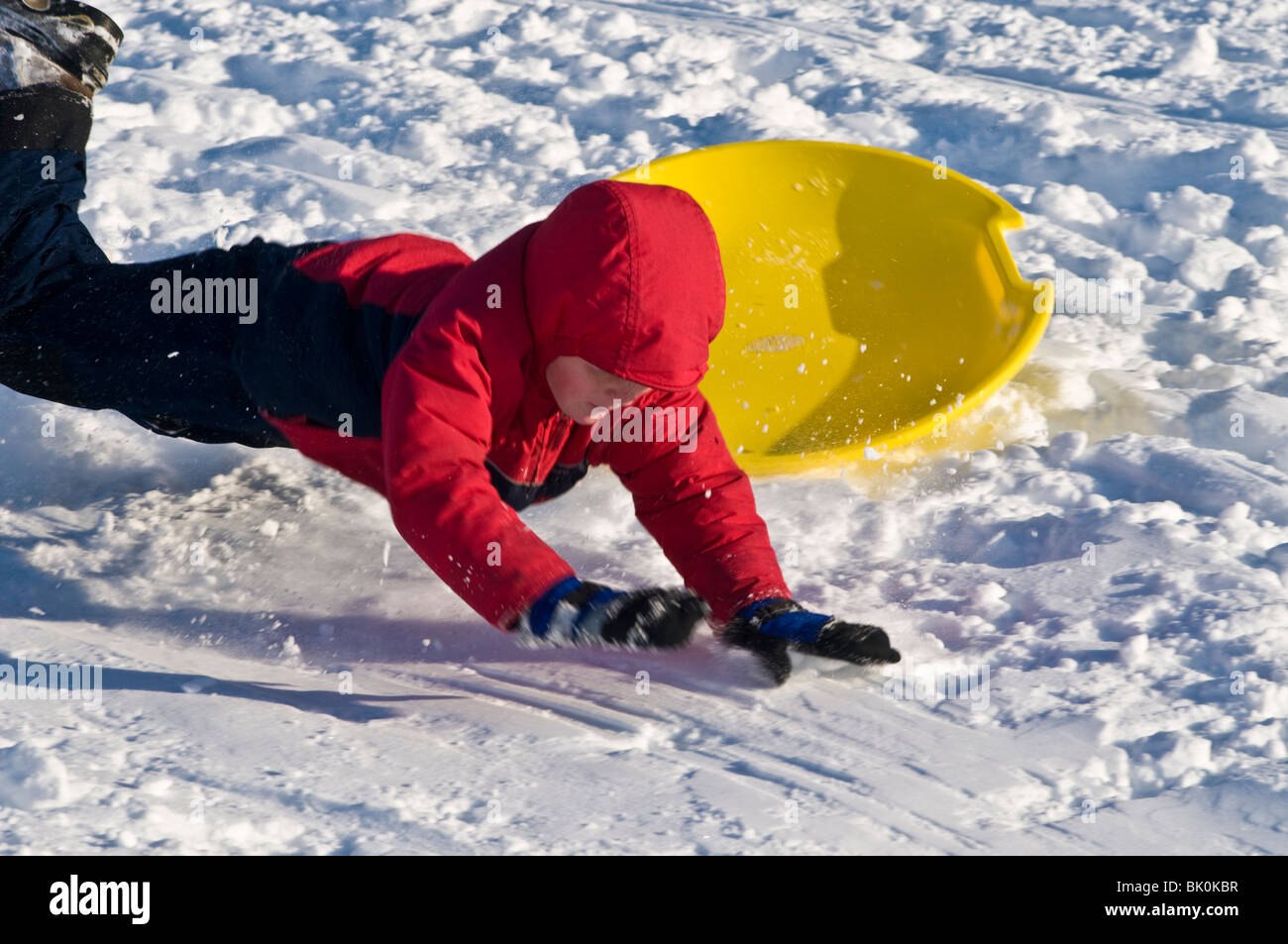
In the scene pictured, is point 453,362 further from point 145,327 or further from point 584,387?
point 145,327

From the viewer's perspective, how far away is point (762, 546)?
1591 mm

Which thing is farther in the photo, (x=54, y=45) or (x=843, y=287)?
(x=843, y=287)

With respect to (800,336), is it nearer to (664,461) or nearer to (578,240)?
(664,461)

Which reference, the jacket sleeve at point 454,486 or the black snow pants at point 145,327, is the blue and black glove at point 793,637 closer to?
the jacket sleeve at point 454,486

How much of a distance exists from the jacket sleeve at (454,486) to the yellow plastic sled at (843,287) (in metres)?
0.88

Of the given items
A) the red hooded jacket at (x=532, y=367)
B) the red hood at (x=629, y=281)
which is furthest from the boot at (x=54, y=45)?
the red hood at (x=629, y=281)

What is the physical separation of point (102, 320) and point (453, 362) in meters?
0.73

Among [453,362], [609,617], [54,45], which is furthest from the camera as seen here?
[54,45]

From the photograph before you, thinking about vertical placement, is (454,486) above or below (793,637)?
above

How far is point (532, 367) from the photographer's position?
57.7 inches

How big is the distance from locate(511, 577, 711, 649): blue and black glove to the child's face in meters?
0.21

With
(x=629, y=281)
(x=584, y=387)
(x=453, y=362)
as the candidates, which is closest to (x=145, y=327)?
(x=453, y=362)

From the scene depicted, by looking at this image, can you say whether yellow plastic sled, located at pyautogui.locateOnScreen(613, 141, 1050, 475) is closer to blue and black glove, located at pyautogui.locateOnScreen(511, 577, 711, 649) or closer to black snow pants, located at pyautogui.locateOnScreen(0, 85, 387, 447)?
black snow pants, located at pyautogui.locateOnScreen(0, 85, 387, 447)
